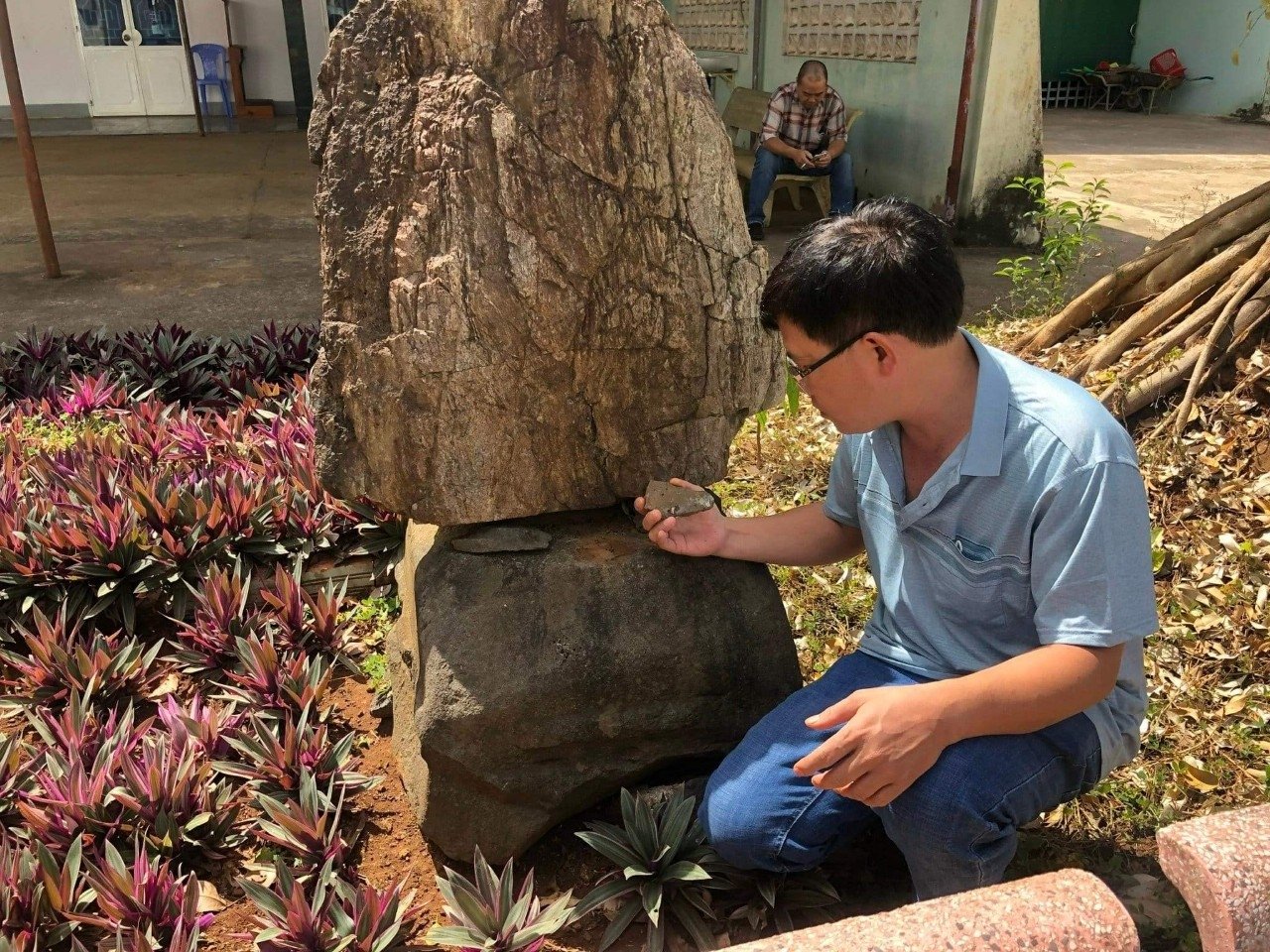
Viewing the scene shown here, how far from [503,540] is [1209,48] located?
16919 millimetres

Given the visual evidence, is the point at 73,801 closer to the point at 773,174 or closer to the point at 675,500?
the point at 675,500

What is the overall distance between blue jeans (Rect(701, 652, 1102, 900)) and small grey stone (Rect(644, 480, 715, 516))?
466 mm

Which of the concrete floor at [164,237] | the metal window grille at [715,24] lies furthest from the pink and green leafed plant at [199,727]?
the metal window grille at [715,24]

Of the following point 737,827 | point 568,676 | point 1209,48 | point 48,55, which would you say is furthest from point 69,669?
point 1209,48

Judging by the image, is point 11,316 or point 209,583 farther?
point 11,316

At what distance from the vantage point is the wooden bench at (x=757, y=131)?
769cm

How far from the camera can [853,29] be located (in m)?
8.01

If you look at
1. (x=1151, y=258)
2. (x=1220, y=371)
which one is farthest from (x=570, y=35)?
(x=1151, y=258)

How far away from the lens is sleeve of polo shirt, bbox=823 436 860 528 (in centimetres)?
208

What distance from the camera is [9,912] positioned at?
187 centimetres

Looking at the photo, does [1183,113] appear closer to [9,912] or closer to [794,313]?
[794,313]

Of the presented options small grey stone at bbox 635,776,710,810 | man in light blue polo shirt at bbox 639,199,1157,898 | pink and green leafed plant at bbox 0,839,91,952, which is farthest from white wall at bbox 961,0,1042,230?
pink and green leafed plant at bbox 0,839,91,952

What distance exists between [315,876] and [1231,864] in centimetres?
167

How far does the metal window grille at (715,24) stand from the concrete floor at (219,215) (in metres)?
2.36
